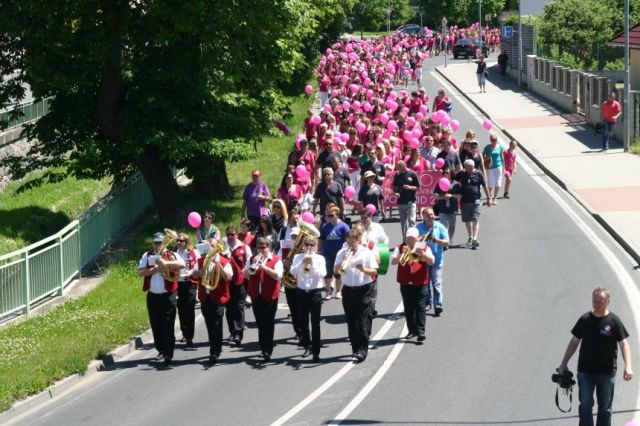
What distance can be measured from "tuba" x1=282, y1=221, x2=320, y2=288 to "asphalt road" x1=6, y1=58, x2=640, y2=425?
99 centimetres

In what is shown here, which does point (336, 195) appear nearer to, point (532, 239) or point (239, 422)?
point (532, 239)

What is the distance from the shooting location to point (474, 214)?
78.1 feet

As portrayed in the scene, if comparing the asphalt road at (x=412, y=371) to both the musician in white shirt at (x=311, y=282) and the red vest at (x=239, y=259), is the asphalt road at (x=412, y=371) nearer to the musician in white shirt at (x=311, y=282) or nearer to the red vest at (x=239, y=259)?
the musician in white shirt at (x=311, y=282)

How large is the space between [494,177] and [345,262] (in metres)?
12.5

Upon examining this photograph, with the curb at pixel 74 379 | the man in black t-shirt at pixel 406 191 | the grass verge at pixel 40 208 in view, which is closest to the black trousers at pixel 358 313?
the curb at pixel 74 379

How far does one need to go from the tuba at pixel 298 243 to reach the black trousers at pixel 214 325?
98 centimetres

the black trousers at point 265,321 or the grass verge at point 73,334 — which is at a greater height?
the black trousers at point 265,321

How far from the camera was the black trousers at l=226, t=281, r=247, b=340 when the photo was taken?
58.3 ft

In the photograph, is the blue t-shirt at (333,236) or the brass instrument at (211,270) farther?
the blue t-shirt at (333,236)

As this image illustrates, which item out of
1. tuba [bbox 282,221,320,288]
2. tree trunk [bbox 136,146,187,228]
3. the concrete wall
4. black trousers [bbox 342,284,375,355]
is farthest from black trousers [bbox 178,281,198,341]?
the concrete wall

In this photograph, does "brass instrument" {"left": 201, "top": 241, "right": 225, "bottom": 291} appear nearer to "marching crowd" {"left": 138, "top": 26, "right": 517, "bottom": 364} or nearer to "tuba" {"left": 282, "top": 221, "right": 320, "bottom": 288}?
"marching crowd" {"left": 138, "top": 26, "right": 517, "bottom": 364}

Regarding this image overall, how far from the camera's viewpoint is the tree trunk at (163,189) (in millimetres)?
27328

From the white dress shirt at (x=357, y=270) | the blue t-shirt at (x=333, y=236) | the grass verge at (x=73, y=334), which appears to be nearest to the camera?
the grass verge at (x=73, y=334)

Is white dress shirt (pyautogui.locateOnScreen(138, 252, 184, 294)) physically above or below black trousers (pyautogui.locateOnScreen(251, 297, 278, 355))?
above
